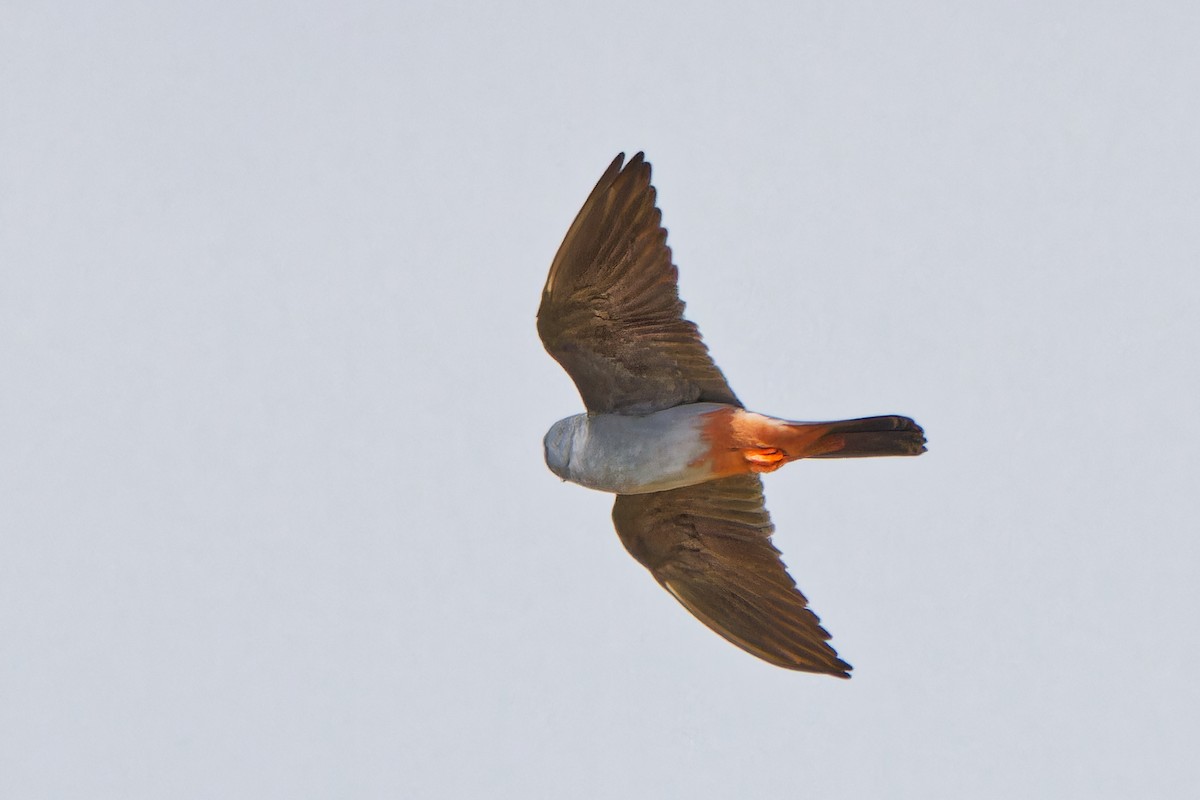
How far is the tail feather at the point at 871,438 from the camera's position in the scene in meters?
7.93

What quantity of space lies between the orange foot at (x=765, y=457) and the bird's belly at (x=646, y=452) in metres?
0.23

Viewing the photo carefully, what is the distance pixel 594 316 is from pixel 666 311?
0.42 m

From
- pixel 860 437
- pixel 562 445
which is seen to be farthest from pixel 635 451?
pixel 860 437

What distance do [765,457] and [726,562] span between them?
36.7 inches

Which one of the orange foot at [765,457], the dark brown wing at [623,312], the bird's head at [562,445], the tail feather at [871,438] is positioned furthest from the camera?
the bird's head at [562,445]

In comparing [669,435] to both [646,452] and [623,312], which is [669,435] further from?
→ [623,312]

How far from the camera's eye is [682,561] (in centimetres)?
941

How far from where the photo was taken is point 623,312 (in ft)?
28.2

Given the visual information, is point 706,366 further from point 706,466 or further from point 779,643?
point 779,643

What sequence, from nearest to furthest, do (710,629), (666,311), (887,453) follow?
(887,453)
(666,311)
(710,629)

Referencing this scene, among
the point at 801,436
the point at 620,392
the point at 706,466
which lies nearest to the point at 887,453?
the point at 801,436

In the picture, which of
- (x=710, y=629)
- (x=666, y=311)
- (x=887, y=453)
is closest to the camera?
(x=887, y=453)

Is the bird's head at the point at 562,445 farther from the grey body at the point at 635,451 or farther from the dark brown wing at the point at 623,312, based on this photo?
the dark brown wing at the point at 623,312

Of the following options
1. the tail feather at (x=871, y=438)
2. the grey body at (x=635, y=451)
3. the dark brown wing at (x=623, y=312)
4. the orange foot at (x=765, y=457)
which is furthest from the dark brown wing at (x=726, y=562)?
the tail feather at (x=871, y=438)
